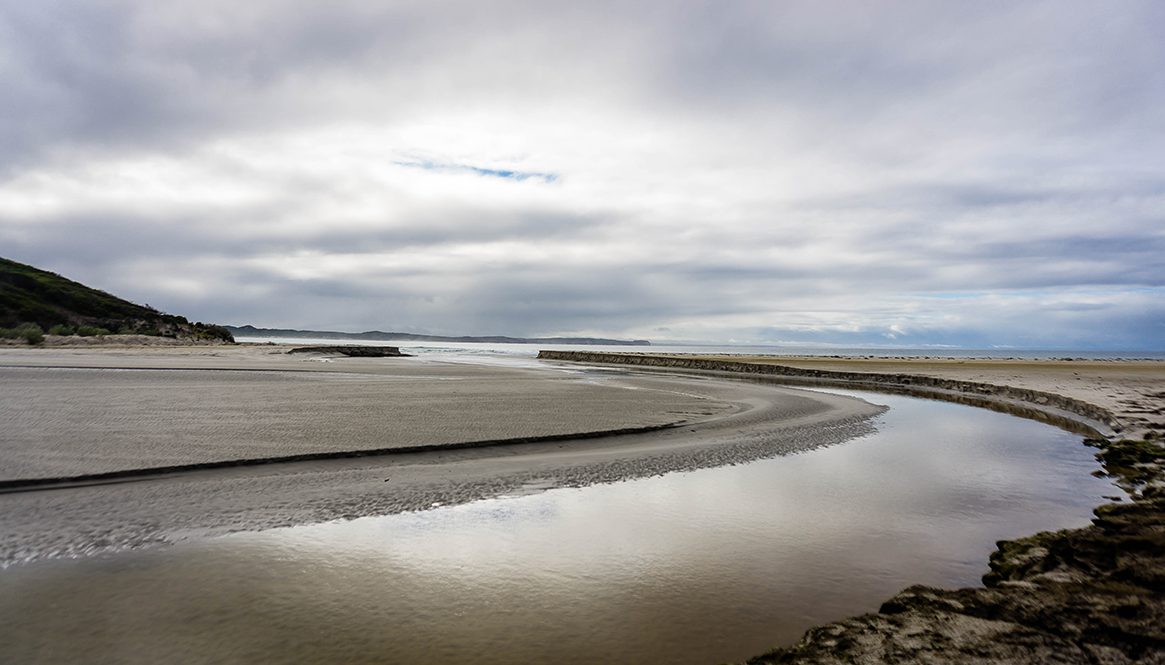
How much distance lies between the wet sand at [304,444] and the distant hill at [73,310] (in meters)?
45.3

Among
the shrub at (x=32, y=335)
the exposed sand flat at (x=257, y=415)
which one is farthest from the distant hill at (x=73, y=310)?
the exposed sand flat at (x=257, y=415)

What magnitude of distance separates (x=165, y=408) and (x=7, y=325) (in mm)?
54900

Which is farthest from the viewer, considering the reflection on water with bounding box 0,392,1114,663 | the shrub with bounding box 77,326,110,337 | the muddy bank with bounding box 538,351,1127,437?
the shrub with bounding box 77,326,110,337

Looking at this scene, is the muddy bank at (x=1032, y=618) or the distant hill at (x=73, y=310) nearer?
the muddy bank at (x=1032, y=618)

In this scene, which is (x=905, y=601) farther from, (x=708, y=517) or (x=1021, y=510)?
(x=1021, y=510)

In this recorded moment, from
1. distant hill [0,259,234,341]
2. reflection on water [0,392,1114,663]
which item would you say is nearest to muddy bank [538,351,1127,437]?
reflection on water [0,392,1114,663]

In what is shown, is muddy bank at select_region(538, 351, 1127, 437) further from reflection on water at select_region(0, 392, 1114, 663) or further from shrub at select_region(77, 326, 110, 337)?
shrub at select_region(77, 326, 110, 337)

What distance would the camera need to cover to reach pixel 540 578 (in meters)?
4.34

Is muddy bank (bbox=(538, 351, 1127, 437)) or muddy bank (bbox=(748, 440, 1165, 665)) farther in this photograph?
muddy bank (bbox=(538, 351, 1127, 437))

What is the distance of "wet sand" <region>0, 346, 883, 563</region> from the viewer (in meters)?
5.45

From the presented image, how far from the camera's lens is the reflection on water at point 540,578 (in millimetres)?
3295

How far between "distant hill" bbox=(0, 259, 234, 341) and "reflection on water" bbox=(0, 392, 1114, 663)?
6053cm

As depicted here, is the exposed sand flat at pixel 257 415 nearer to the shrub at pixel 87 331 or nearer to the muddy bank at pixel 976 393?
the muddy bank at pixel 976 393

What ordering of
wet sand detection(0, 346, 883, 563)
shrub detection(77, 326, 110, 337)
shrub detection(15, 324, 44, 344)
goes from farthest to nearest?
shrub detection(77, 326, 110, 337) < shrub detection(15, 324, 44, 344) < wet sand detection(0, 346, 883, 563)
